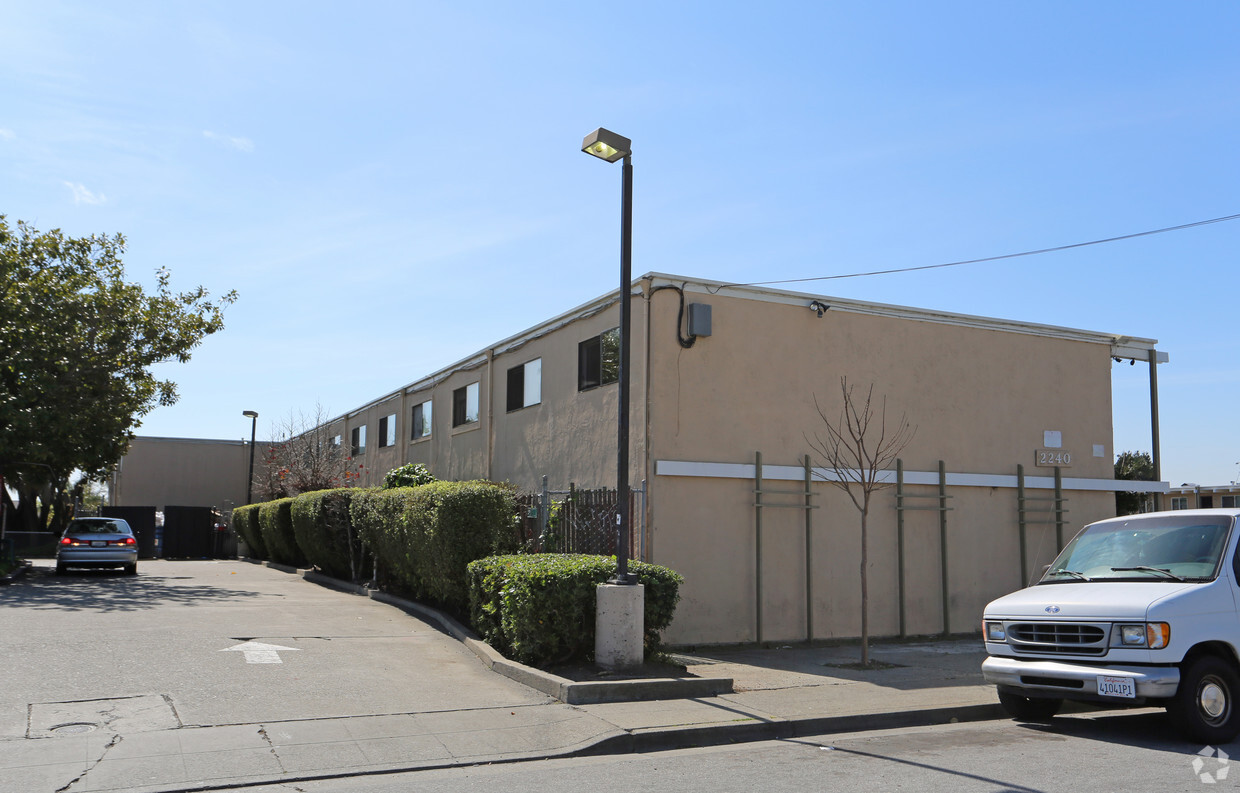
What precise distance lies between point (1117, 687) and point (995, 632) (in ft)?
4.18

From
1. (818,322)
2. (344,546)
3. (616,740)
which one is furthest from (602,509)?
(344,546)

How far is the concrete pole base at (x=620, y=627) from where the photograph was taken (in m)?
10.1

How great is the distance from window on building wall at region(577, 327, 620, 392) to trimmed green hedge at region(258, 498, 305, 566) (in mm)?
12713

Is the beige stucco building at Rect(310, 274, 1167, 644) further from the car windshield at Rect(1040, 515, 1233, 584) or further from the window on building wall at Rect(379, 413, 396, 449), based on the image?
the window on building wall at Rect(379, 413, 396, 449)

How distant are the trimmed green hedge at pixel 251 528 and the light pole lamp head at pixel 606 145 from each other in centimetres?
2335

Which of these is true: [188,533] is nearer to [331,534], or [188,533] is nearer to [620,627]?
[331,534]

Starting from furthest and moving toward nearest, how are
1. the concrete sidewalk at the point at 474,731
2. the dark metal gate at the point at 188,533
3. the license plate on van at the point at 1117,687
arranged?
1. the dark metal gate at the point at 188,533
2. the license plate on van at the point at 1117,687
3. the concrete sidewalk at the point at 474,731

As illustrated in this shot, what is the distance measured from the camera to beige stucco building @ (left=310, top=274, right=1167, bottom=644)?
43.1 feet

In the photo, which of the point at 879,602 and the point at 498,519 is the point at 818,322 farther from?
the point at 498,519

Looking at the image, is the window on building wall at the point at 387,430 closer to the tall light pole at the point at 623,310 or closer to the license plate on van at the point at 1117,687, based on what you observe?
the tall light pole at the point at 623,310

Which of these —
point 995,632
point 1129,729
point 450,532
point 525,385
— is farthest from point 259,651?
point 1129,729

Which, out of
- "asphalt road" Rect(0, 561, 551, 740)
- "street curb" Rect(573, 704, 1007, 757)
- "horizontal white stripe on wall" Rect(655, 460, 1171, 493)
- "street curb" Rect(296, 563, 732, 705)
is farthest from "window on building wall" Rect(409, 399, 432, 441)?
"street curb" Rect(573, 704, 1007, 757)

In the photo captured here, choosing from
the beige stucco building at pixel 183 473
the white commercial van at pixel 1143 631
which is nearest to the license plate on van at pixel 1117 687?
the white commercial van at pixel 1143 631

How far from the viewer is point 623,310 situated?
34.7 ft
